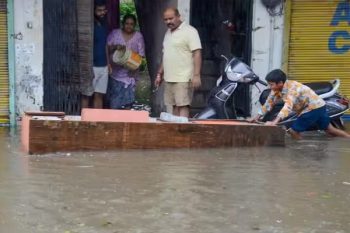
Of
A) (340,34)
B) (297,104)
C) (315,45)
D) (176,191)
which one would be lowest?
(176,191)

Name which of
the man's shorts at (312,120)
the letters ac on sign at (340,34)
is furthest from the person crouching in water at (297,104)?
the letters ac on sign at (340,34)

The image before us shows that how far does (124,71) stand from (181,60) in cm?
137

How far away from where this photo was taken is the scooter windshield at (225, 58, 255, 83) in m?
8.92

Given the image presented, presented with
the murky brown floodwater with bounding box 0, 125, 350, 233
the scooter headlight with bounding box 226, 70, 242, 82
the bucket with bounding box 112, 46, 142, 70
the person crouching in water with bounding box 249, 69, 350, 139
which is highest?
the bucket with bounding box 112, 46, 142, 70

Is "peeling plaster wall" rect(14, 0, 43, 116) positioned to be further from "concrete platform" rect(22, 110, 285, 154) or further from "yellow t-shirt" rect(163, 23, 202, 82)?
"concrete platform" rect(22, 110, 285, 154)

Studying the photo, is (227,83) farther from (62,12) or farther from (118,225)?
(118,225)

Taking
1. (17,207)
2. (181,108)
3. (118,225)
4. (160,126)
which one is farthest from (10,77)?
(118,225)

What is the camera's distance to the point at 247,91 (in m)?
10.3

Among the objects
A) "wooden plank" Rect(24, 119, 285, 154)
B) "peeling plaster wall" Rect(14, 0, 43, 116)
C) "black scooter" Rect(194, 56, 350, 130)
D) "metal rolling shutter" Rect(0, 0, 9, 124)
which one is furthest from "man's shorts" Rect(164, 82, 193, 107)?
"metal rolling shutter" Rect(0, 0, 9, 124)

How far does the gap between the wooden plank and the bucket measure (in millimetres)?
2397

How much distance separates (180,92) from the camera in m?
8.88

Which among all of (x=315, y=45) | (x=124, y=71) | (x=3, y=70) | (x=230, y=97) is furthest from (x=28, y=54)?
(x=315, y=45)

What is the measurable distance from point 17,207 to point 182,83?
13.8 ft

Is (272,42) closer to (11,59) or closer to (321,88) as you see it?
(321,88)
